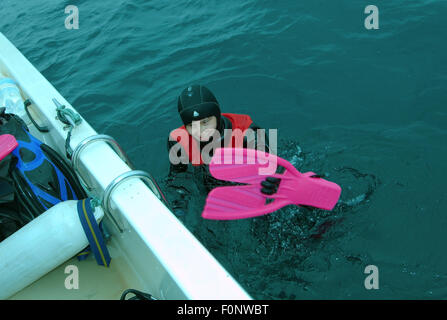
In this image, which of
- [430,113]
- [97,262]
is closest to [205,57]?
[430,113]

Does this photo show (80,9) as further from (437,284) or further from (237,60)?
(437,284)

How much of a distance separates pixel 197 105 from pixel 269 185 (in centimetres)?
92

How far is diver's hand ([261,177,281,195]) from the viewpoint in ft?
6.56

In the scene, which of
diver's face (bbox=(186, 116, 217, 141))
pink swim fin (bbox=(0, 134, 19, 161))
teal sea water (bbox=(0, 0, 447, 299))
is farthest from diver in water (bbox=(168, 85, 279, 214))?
pink swim fin (bbox=(0, 134, 19, 161))

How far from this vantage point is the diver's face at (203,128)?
263 centimetres

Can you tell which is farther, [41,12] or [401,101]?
[41,12]

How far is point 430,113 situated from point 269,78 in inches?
72.8

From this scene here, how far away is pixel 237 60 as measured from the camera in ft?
16.0

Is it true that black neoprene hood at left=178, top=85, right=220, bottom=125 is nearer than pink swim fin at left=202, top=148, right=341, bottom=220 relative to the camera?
No

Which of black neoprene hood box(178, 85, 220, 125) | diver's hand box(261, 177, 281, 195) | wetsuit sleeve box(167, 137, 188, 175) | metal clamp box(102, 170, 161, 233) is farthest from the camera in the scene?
wetsuit sleeve box(167, 137, 188, 175)

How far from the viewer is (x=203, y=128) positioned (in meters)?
2.65

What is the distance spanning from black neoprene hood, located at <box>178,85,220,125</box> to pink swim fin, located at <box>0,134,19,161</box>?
3.68 feet

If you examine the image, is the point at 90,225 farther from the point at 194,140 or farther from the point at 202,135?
the point at 194,140

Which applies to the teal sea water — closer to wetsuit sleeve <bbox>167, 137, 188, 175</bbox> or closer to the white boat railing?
wetsuit sleeve <bbox>167, 137, 188, 175</bbox>
